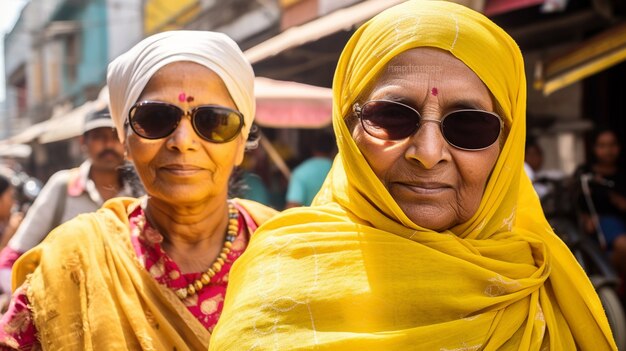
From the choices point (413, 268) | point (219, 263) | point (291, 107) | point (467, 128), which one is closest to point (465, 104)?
point (467, 128)

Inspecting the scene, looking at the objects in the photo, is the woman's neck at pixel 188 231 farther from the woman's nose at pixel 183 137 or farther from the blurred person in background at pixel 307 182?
the blurred person in background at pixel 307 182

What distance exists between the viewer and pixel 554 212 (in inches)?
199

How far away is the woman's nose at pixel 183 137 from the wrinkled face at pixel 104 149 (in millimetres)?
1726

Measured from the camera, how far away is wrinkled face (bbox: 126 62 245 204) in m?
1.96

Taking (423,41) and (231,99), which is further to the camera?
(231,99)

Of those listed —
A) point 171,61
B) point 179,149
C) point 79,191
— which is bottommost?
point 79,191

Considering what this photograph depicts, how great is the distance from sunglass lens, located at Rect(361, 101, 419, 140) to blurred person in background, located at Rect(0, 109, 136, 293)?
5.90 ft

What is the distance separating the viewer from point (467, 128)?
4.91ft

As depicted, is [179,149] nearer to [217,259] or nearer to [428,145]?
[217,259]

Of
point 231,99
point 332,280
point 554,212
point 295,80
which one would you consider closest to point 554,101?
point 554,212

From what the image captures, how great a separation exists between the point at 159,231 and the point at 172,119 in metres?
0.35

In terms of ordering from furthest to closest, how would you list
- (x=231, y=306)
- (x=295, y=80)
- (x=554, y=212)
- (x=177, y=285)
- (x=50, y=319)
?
(x=295, y=80) → (x=554, y=212) → (x=177, y=285) → (x=50, y=319) → (x=231, y=306)

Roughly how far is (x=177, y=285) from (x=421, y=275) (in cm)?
77

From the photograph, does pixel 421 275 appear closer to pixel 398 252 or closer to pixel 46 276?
pixel 398 252
